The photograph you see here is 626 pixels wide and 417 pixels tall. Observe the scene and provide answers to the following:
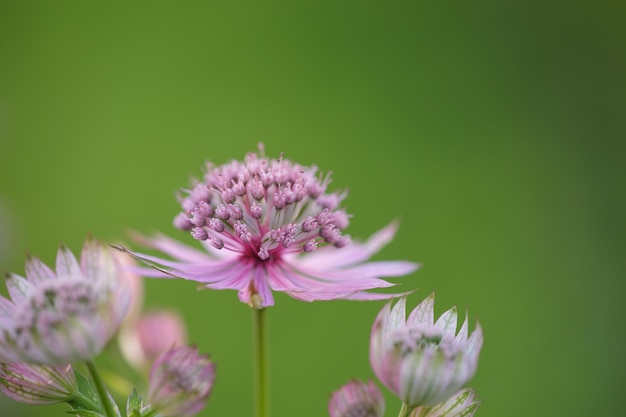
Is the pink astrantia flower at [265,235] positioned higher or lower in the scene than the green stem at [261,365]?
higher

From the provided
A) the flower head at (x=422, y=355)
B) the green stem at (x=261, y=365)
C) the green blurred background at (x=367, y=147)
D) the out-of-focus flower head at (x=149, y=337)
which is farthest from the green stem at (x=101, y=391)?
the green blurred background at (x=367, y=147)

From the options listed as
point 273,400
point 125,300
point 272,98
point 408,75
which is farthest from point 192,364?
point 408,75

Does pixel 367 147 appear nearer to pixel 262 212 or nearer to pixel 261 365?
pixel 262 212

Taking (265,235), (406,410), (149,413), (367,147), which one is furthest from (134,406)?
(367,147)

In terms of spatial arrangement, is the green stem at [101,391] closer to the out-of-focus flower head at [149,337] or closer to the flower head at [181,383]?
the flower head at [181,383]

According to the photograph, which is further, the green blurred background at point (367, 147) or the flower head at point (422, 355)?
the green blurred background at point (367, 147)

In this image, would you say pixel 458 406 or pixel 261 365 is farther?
pixel 261 365

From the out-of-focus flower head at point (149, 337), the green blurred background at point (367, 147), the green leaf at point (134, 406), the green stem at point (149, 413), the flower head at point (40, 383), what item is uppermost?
the green blurred background at point (367, 147)
